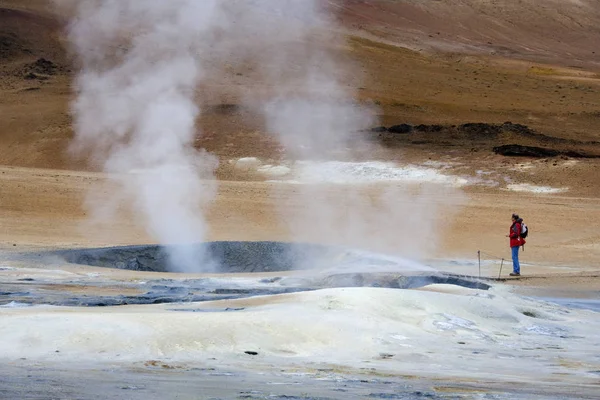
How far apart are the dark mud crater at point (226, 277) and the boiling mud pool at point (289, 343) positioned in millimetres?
87

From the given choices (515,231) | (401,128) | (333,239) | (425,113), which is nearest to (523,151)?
(401,128)

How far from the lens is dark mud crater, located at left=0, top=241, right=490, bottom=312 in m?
13.6

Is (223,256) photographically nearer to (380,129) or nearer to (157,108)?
(157,108)

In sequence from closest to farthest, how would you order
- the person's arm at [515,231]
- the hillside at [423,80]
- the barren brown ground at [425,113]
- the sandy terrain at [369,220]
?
the sandy terrain at [369,220] → the person's arm at [515,231] → the barren brown ground at [425,113] → the hillside at [423,80]

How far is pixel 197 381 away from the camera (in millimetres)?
8430

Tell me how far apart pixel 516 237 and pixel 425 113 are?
28.0 meters

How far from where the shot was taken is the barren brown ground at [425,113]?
24828 millimetres

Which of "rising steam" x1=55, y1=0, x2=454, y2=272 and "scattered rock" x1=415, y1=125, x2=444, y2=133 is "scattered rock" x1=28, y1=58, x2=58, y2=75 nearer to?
"rising steam" x1=55, y1=0, x2=454, y2=272

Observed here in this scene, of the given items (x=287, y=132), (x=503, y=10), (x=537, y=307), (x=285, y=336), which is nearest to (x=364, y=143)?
(x=287, y=132)

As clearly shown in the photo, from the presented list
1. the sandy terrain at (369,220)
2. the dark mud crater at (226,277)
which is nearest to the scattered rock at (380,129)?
the sandy terrain at (369,220)

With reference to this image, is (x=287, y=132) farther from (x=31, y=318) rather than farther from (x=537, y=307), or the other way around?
(x=31, y=318)

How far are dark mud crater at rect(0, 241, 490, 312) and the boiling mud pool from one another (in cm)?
9

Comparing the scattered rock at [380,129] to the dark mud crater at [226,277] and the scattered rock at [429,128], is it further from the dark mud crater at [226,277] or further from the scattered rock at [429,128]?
the dark mud crater at [226,277]

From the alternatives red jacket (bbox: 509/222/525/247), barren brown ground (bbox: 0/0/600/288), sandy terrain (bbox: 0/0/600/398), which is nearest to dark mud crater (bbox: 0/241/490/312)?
sandy terrain (bbox: 0/0/600/398)
